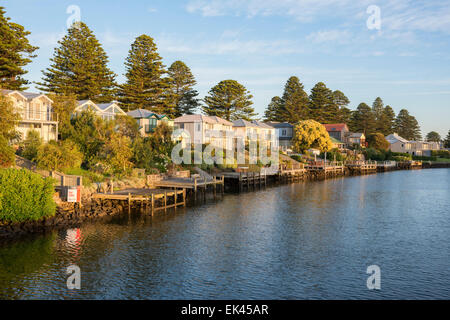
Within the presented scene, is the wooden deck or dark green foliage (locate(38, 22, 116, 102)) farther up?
dark green foliage (locate(38, 22, 116, 102))

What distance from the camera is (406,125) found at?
17000 cm

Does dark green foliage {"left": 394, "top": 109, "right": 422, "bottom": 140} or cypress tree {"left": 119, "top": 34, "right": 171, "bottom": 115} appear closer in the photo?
cypress tree {"left": 119, "top": 34, "right": 171, "bottom": 115}

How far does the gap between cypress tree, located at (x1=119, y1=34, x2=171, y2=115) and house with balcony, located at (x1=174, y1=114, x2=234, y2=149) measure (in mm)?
13265

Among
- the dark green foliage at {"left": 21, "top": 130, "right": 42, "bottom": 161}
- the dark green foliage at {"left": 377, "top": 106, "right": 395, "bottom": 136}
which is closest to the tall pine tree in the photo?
the dark green foliage at {"left": 377, "top": 106, "right": 395, "bottom": 136}

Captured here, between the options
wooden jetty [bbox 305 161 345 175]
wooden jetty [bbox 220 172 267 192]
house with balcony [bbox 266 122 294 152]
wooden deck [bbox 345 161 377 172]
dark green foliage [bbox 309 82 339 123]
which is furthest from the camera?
dark green foliage [bbox 309 82 339 123]

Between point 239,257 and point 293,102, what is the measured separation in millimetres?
113208

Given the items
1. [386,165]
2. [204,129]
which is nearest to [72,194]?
[204,129]

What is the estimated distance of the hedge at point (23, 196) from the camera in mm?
26656

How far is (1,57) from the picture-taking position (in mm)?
57375

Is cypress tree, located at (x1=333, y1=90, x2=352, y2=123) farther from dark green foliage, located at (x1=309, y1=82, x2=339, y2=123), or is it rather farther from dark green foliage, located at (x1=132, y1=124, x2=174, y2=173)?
dark green foliage, located at (x1=132, y1=124, x2=174, y2=173)

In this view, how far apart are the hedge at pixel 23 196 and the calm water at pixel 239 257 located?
8.88ft

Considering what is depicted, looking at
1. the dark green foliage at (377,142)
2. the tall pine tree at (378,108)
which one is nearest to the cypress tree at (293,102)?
the dark green foliage at (377,142)

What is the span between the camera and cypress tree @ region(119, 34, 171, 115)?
8869 cm
